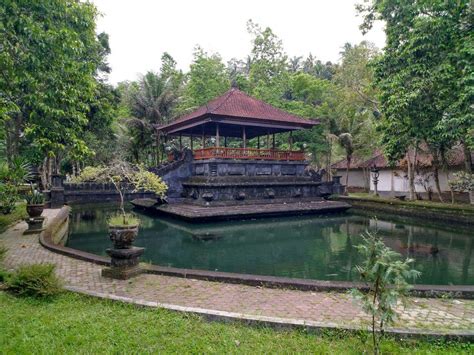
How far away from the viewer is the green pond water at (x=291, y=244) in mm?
7738

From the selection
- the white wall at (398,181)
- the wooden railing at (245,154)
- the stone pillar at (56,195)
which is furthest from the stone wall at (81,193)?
the white wall at (398,181)

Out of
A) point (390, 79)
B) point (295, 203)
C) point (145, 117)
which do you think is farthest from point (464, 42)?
point (145, 117)

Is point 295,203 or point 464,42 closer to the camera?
point 464,42

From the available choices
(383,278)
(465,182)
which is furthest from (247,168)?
(383,278)

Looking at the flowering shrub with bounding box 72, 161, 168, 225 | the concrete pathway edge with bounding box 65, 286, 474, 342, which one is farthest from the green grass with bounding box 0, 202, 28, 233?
the concrete pathway edge with bounding box 65, 286, 474, 342

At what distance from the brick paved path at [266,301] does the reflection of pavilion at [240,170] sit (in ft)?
31.8

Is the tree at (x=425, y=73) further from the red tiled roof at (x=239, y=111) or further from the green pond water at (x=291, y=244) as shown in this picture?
the red tiled roof at (x=239, y=111)

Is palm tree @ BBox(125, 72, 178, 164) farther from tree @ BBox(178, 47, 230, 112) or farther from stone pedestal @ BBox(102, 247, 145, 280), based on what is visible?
stone pedestal @ BBox(102, 247, 145, 280)

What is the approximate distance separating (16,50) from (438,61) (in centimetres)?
1520

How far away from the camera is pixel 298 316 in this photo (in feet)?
13.2

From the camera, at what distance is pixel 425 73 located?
14.1 metres

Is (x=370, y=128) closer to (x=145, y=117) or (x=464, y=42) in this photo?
(x=464, y=42)

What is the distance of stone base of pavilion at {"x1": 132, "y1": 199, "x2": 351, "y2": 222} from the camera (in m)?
14.5

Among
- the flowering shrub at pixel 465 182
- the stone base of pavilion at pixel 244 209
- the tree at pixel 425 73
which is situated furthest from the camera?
the flowering shrub at pixel 465 182
